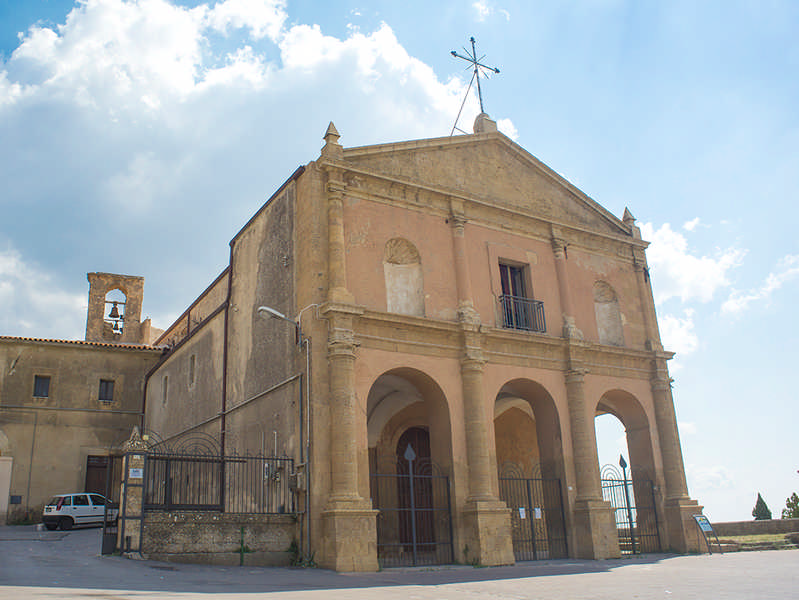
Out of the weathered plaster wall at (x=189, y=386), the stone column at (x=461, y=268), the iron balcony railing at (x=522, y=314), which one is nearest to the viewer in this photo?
the stone column at (x=461, y=268)

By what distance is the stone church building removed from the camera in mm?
15414

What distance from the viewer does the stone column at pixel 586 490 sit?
1759cm

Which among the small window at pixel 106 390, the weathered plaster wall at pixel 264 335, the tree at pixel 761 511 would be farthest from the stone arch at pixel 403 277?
the tree at pixel 761 511

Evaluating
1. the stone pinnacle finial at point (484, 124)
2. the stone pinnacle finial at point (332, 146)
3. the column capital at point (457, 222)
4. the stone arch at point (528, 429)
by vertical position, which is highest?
the stone pinnacle finial at point (484, 124)

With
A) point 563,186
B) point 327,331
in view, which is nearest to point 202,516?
point 327,331

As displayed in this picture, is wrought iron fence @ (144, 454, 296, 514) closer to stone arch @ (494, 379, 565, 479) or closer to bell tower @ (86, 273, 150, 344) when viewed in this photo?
stone arch @ (494, 379, 565, 479)

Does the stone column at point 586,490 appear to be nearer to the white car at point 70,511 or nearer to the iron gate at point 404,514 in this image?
the iron gate at point 404,514

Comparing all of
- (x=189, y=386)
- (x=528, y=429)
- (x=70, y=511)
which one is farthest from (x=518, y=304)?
(x=70, y=511)

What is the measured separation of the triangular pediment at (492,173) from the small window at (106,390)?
63.4 feet

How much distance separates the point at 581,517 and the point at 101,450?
21.1 metres

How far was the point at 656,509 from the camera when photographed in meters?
20.0

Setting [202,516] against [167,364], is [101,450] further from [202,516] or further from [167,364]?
[202,516]

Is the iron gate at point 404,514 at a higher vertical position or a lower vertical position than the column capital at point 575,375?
lower

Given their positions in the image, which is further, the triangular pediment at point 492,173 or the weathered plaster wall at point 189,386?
the weathered plaster wall at point 189,386
